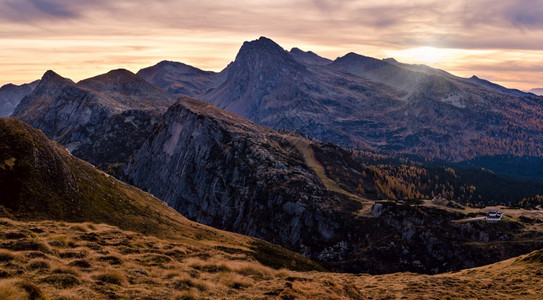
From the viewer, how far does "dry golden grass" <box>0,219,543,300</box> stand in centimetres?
2456

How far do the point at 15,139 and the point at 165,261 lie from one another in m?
38.2

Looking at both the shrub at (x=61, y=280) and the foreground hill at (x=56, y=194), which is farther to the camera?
the foreground hill at (x=56, y=194)

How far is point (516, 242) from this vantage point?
111188mm

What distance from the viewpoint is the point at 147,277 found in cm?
2981

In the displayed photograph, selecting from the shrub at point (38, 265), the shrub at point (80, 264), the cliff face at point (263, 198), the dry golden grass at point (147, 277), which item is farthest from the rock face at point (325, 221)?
the shrub at point (38, 265)

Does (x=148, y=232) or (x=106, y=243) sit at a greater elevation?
(x=106, y=243)

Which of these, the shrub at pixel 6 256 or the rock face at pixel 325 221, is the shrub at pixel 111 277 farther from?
the rock face at pixel 325 221

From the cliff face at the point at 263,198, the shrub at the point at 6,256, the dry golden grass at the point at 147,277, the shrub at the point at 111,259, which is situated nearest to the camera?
the dry golden grass at the point at 147,277

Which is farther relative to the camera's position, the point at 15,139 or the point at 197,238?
the point at 197,238

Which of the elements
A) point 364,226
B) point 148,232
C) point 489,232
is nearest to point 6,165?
point 148,232

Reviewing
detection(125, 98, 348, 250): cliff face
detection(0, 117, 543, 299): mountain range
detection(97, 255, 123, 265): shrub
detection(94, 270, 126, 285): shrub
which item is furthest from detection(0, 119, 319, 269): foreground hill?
detection(125, 98, 348, 250): cliff face

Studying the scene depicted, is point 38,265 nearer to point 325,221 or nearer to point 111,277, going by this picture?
point 111,277

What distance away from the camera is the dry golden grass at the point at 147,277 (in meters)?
24.6

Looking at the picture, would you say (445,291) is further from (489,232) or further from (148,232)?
(489,232)
